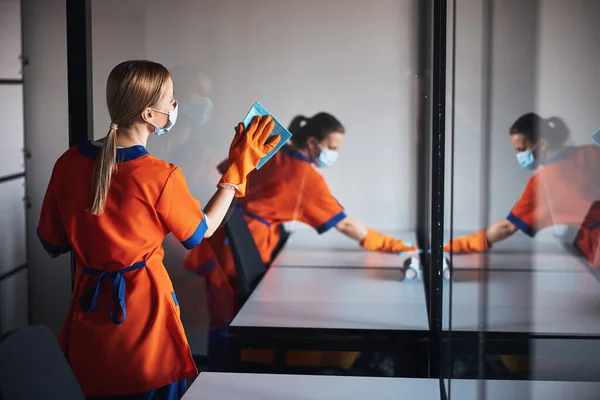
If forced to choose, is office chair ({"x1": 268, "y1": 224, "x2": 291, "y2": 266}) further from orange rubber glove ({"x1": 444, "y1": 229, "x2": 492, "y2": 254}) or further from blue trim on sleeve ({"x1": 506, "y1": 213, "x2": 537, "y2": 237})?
blue trim on sleeve ({"x1": 506, "y1": 213, "x2": 537, "y2": 237})

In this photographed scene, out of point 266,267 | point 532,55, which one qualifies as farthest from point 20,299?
point 532,55

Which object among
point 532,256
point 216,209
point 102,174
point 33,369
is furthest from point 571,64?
point 216,209

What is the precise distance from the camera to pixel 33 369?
1.23m

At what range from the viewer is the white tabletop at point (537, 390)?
1.73ft

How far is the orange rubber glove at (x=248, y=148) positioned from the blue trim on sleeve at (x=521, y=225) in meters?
1.52

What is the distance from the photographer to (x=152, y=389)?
1.97 m

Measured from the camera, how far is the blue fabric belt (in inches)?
75.6

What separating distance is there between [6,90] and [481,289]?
261 cm

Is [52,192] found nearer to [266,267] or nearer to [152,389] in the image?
[152,389]

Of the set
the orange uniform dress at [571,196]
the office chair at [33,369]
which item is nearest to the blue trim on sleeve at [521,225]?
the orange uniform dress at [571,196]

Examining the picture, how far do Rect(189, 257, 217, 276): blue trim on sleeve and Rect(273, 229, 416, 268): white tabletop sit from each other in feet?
0.69

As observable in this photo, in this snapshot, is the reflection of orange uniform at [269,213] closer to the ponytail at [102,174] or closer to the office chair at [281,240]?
the office chair at [281,240]

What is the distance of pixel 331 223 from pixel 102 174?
1.06m

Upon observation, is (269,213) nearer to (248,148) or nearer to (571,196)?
(248,148)
